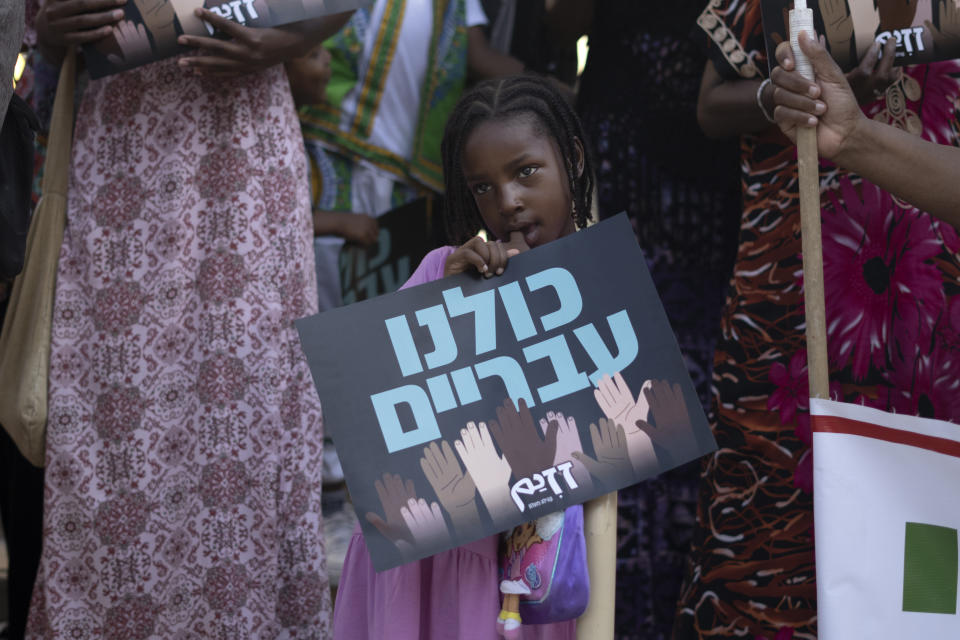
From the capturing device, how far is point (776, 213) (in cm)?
224

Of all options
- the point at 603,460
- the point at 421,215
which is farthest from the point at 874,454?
the point at 421,215

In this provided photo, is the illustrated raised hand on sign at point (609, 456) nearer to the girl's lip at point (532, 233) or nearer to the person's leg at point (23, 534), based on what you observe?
the girl's lip at point (532, 233)

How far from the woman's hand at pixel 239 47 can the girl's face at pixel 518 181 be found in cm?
73

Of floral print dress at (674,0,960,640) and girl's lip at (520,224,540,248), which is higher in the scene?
girl's lip at (520,224,540,248)

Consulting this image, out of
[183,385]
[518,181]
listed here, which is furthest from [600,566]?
[183,385]

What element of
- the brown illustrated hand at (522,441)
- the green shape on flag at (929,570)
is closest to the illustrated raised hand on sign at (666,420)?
the brown illustrated hand at (522,441)

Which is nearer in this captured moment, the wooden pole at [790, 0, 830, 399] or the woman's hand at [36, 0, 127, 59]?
the wooden pole at [790, 0, 830, 399]

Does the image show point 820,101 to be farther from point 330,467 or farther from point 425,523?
point 330,467

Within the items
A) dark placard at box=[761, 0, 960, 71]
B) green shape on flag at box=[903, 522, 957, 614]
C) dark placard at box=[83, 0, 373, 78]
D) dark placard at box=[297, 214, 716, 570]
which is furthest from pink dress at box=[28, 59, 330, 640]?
green shape on flag at box=[903, 522, 957, 614]

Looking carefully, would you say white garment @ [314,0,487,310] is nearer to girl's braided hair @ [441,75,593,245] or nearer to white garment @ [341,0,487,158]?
white garment @ [341,0,487,158]

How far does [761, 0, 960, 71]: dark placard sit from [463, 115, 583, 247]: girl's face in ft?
1.36

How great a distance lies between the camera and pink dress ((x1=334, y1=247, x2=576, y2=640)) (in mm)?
1646

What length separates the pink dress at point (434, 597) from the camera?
1.65 metres

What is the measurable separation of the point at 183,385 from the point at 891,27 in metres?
1.64
